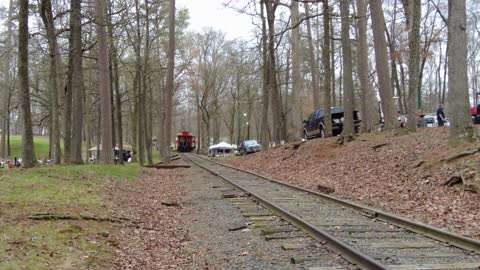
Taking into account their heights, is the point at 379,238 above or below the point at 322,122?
below

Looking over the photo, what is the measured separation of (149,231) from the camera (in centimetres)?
766

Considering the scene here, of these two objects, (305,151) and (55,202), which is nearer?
(55,202)

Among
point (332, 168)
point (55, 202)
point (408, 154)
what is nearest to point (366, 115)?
point (332, 168)

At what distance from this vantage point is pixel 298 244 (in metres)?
5.96

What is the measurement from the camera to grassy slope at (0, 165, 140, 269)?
5.05 metres

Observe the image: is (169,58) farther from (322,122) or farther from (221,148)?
(221,148)

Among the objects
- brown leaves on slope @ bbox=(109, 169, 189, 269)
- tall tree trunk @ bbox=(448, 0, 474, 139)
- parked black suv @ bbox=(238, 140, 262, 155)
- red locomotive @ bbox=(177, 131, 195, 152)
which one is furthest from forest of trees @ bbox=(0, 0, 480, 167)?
red locomotive @ bbox=(177, 131, 195, 152)

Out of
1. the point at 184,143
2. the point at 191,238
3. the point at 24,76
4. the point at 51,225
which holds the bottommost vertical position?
the point at 191,238

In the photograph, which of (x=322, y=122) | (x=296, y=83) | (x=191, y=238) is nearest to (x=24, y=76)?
(x=191, y=238)

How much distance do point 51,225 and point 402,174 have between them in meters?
8.36

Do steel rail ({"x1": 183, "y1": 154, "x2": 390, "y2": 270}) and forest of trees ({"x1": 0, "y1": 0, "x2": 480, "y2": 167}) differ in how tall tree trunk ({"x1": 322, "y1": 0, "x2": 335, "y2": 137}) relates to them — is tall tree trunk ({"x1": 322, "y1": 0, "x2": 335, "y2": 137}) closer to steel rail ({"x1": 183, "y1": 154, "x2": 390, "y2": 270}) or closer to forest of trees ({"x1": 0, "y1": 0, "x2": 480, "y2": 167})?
forest of trees ({"x1": 0, "y1": 0, "x2": 480, "y2": 167})

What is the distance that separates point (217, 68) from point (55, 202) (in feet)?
155

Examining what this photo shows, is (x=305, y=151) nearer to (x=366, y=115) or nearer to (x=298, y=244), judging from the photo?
(x=366, y=115)

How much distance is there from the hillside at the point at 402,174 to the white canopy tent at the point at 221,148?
37.4m
